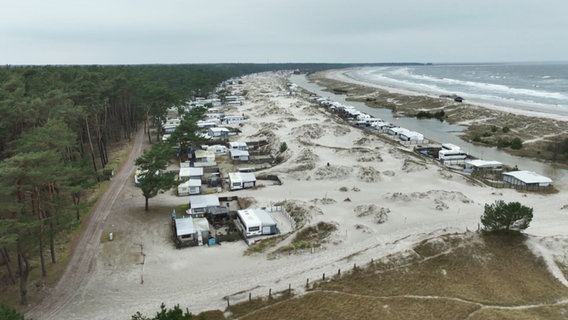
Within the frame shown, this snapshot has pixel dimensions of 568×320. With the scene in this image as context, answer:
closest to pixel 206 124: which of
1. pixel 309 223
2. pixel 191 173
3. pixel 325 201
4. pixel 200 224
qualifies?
pixel 191 173

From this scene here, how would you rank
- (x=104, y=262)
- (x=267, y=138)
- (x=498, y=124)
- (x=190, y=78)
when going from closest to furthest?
(x=104, y=262) < (x=267, y=138) < (x=498, y=124) < (x=190, y=78)

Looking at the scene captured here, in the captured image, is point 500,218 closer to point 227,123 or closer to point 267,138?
point 267,138

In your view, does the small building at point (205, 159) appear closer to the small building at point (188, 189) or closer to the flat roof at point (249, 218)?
the small building at point (188, 189)

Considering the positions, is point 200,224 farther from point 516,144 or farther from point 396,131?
point 516,144

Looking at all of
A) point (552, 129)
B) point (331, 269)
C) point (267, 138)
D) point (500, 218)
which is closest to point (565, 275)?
point (500, 218)

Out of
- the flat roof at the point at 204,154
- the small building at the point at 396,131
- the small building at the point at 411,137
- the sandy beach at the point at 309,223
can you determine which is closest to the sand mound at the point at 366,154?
the sandy beach at the point at 309,223

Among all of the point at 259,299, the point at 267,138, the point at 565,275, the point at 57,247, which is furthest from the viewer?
the point at 267,138

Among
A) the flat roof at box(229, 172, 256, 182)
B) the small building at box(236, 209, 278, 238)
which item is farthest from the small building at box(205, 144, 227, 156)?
the small building at box(236, 209, 278, 238)
